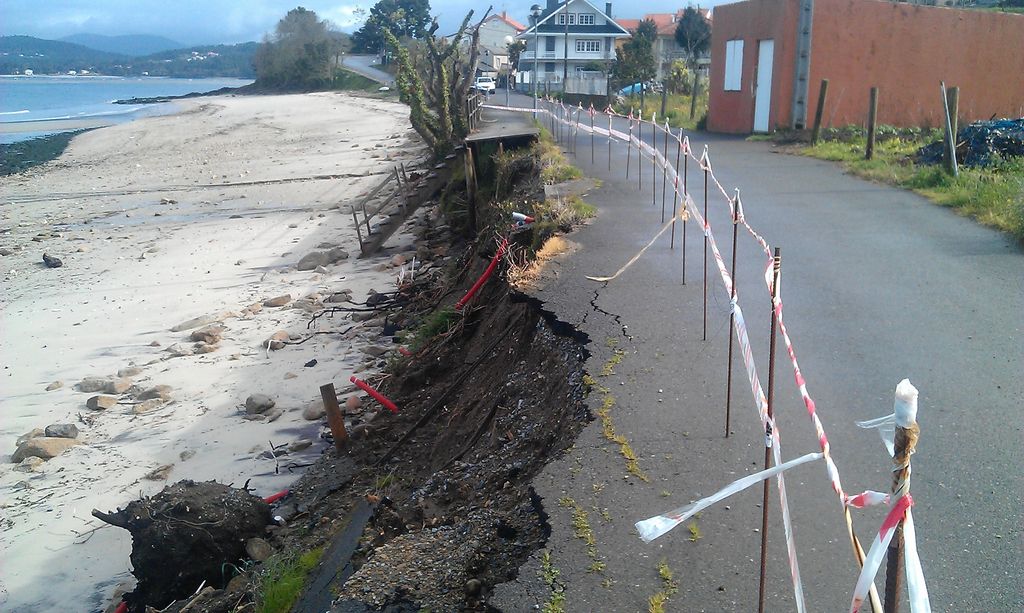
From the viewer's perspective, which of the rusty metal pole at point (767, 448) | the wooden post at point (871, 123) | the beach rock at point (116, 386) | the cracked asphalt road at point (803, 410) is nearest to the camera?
the rusty metal pole at point (767, 448)

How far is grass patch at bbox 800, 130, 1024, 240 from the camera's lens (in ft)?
35.5

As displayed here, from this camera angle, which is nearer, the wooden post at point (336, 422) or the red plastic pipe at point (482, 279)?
the wooden post at point (336, 422)

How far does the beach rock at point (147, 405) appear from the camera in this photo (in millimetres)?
9812

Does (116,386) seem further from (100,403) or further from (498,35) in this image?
(498,35)

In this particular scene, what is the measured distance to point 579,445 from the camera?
511cm

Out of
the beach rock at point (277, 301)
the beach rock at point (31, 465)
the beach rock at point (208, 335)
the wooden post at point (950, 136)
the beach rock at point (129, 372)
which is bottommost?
the beach rock at point (31, 465)

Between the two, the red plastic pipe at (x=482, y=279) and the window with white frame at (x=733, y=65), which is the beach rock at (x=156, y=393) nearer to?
the red plastic pipe at (x=482, y=279)

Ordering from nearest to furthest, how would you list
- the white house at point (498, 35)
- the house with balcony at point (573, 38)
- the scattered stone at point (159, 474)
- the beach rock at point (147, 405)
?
1. the scattered stone at point (159, 474)
2. the beach rock at point (147, 405)
3. the house with balcony at point (573, 38)
4. the white house at point (498, 35)

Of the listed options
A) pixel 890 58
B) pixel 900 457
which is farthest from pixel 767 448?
pixel 890 58

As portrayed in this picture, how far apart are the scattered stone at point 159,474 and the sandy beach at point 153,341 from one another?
21 mm

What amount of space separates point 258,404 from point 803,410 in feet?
20.7

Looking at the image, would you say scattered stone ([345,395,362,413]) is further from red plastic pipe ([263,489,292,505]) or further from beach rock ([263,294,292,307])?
beach rock ([263,294,292,307])

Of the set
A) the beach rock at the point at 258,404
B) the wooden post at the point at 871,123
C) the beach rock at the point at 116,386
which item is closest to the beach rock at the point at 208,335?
the beach rock at the point at 116,386

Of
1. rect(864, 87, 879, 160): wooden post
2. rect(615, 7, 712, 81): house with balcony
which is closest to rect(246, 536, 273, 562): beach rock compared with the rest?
rect(864, 87, 879, 160): wooden post
